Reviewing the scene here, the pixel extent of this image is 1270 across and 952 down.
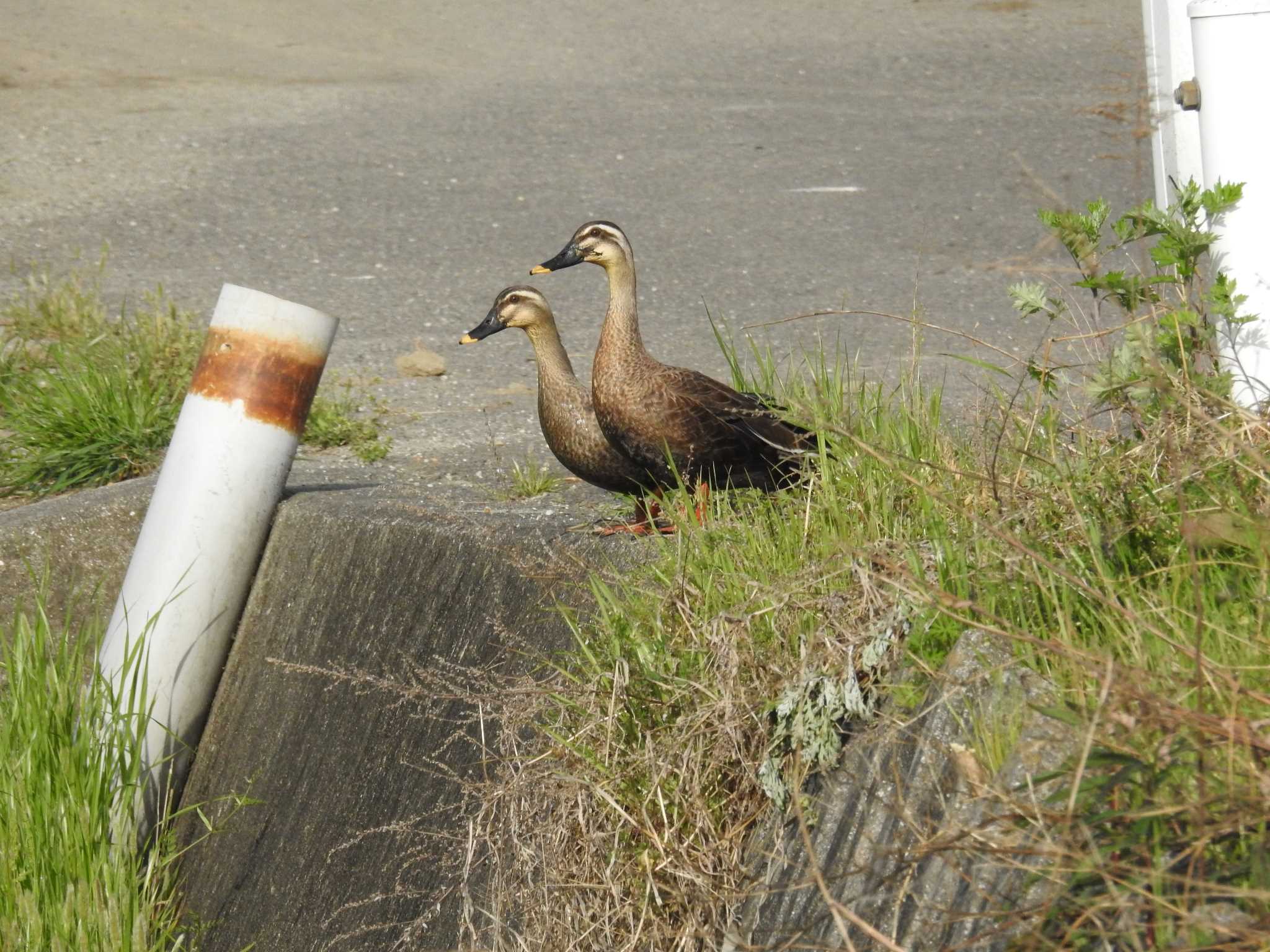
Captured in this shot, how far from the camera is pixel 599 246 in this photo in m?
4.65

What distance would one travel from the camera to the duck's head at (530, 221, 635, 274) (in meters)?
4.62

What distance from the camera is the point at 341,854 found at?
4117 mm

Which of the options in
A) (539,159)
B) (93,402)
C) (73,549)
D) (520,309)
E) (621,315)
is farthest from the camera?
(539,159)

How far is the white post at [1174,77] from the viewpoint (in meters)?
3.67

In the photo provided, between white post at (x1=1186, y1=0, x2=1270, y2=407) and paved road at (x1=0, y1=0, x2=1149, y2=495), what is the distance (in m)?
1.73

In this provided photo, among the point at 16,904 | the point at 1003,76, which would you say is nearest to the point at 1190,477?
the point at 16,904

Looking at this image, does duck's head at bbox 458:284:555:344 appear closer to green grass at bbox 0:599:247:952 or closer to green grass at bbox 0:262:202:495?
green grass at bbox 0:599:247:952

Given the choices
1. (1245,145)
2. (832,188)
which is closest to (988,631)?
(1245,145)

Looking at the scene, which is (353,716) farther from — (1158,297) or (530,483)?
(1158,297)

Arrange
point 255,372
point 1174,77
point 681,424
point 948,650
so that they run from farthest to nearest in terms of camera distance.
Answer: point 255,372 < point 681,424 < point 1174,77 < point 948,650

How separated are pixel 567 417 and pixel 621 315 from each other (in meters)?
0.33

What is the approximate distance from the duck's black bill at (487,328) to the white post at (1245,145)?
2344 mm

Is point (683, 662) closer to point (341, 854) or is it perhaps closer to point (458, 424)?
point (341, 854)

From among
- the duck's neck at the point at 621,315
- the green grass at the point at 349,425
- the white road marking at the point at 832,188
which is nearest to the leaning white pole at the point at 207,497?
the duck's neck at the point at 621,315
